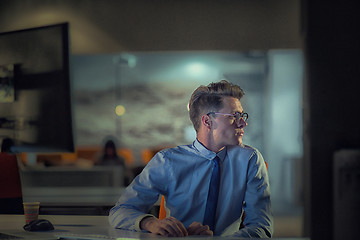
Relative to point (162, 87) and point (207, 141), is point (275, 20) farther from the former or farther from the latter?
point (162, 87)

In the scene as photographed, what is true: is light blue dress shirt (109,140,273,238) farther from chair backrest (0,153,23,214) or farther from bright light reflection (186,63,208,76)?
bright light reflection (186,63,208,76)

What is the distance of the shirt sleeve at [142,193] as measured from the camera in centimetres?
164

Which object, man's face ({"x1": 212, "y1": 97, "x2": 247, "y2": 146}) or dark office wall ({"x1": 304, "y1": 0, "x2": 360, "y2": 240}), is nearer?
dark office wall ({"x1": 304, "y1": 0, "x2": 360, "y2": 240})

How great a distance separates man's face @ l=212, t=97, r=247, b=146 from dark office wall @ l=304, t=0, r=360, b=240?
42.9 inches

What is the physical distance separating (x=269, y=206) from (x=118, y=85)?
23.8 ft

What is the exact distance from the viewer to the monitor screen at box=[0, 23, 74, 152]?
1.71 metres

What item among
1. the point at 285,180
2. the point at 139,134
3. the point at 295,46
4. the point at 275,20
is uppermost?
the point at 275,20

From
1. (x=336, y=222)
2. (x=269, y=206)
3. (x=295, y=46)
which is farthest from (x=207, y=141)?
(x=295, y=46)

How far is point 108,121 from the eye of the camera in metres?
8.87

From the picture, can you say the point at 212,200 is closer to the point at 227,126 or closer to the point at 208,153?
the point at 208,153

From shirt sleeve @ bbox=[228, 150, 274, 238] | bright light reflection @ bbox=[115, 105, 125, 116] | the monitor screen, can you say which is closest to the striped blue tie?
shirt sleeve @ bbox=[228, 150, 274, 238]

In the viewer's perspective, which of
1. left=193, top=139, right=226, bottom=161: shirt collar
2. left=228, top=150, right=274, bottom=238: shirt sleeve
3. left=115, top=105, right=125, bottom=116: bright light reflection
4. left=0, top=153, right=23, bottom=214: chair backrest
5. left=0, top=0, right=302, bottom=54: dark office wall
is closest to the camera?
left=228, top=150, right=274, bottom=238: shirt sleeve

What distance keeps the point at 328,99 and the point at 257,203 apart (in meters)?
0.99

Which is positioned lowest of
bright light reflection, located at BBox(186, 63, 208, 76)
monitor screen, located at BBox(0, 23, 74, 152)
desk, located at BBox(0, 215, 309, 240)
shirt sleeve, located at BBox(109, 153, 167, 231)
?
desk, located at BBox(0, 215, 309, 240)
